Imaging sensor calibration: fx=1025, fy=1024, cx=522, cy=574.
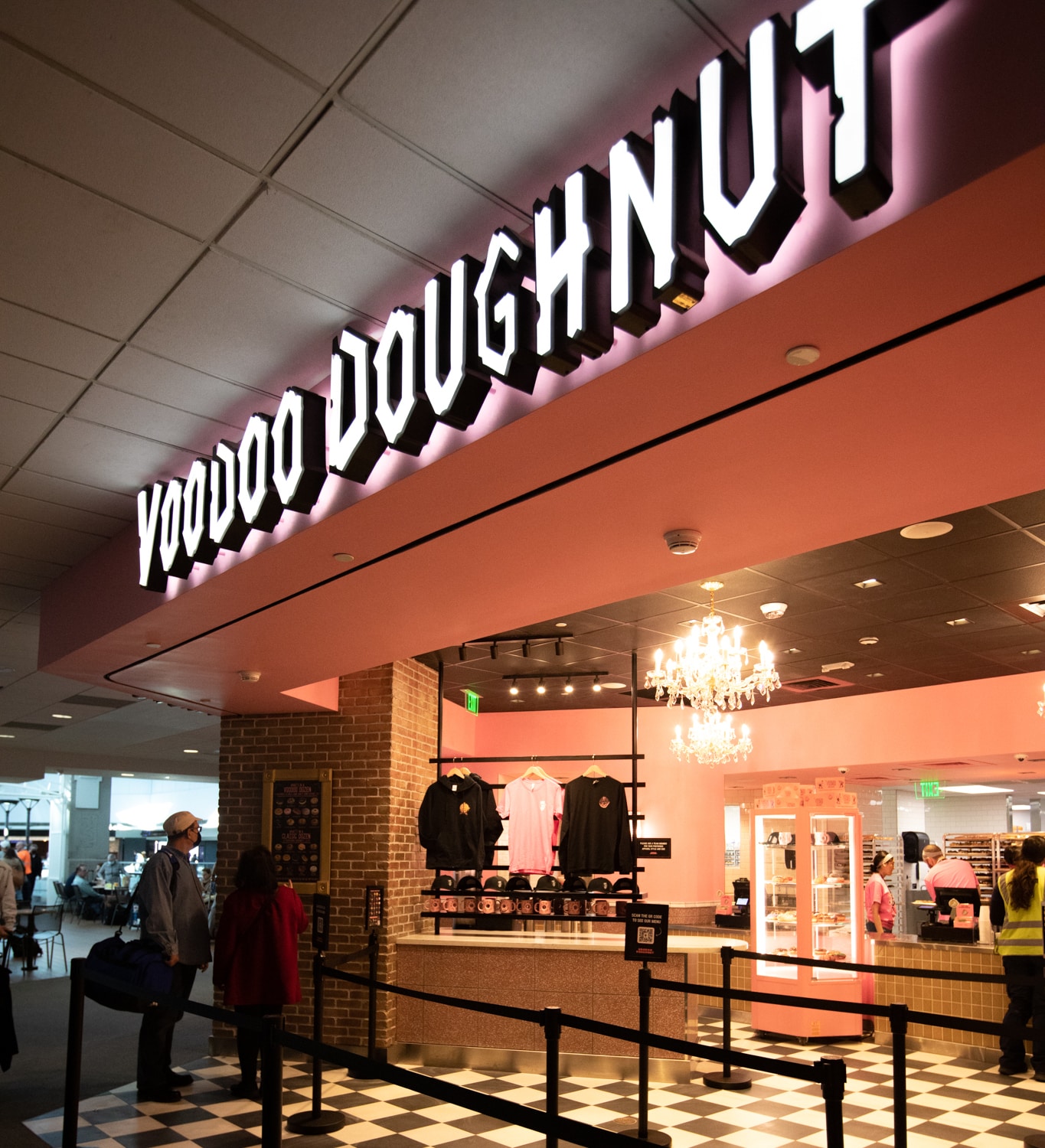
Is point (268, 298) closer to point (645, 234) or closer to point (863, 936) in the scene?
point (645, 234)

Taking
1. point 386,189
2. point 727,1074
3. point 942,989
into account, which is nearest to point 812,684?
point 942,989

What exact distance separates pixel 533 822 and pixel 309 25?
7358mm

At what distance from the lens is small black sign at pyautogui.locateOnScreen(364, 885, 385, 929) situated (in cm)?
777

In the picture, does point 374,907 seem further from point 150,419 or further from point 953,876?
point 953,876

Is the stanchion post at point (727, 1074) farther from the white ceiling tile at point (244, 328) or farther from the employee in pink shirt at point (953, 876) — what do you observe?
the white ceiling tile at point (244, 328)

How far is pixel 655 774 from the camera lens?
12180mm

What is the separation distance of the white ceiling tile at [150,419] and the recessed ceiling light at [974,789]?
16245 mm

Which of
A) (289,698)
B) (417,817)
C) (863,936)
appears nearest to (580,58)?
(289,698)

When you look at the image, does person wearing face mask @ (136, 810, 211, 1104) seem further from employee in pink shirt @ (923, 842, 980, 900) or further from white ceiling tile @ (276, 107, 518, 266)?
employee in pink shirt @ (923, 842, 980, 900)

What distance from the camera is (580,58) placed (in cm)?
236

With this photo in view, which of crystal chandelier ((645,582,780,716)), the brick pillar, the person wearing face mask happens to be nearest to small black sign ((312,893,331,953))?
the person wearing face mask

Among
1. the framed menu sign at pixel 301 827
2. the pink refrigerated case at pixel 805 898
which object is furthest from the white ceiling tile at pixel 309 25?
the pink refrigerated case at pixel 805 898

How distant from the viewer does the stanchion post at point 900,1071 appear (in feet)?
14.0

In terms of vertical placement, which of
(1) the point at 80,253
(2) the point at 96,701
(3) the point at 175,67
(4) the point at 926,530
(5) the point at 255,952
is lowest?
(5) the point at 255,952
